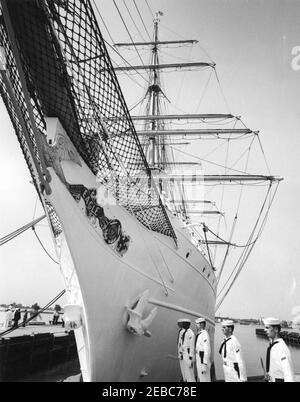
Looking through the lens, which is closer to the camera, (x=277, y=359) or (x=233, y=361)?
(x=277, y=359)

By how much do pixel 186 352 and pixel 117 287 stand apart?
142 centimetres

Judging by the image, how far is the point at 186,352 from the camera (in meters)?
4.53

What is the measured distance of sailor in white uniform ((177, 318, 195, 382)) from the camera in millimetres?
4418

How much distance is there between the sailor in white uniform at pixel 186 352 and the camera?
4418 millimetres

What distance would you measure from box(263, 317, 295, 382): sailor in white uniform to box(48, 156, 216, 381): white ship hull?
183 cm

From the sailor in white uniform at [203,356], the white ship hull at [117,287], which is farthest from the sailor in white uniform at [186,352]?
the white ship hull at [117,287]

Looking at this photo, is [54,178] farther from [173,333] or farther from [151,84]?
[151,84]

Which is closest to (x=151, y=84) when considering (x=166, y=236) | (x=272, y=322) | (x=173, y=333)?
(x=166, y=236)

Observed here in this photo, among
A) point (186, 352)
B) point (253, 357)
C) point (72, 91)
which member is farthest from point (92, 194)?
point (253, 357)

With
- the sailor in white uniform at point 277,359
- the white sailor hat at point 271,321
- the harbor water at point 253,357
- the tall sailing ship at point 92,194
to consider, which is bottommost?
the sailor in white uniform at point 277,359

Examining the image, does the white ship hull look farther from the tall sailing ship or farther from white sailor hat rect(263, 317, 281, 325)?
white sailor hat rect(263, 317, 281, 325)

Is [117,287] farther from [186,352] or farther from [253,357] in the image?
[253,357]

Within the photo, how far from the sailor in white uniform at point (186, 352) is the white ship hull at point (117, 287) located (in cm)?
56

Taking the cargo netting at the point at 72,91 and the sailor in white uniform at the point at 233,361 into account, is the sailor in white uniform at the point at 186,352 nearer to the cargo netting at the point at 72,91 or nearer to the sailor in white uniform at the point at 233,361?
the sailor in white uniform at the point at 233,361
